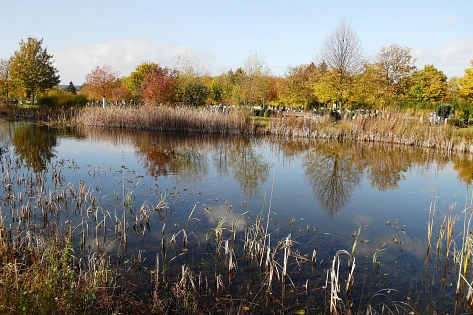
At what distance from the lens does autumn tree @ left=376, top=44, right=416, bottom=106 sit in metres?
30.5

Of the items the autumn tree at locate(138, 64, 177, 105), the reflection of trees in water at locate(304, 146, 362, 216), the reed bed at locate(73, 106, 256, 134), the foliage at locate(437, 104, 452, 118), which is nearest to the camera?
the reflection of trees in water at locate(304, 146, 362, 216)

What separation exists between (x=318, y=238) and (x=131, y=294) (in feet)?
10.7

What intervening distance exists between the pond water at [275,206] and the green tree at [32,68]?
2031cm

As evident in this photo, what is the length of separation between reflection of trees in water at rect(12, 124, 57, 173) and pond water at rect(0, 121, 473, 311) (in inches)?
2.4

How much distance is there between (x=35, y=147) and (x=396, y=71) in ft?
91.4

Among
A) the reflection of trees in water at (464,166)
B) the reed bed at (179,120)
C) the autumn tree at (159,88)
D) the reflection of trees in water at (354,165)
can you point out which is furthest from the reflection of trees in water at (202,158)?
the autumn tree at (159,88)

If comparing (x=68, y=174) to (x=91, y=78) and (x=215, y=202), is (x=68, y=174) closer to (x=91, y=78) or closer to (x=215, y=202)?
(x=215, y=202)

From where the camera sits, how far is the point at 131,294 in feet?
13.9

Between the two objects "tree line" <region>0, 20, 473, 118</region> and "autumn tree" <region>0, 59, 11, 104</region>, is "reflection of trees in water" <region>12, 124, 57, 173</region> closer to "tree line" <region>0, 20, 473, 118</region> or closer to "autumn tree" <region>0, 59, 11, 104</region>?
"tree line" <region>0, 20, 473, 118</region>

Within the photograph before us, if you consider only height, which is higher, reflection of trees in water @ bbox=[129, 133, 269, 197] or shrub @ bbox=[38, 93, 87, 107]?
shrub @ bbox=[38, 93, 87, 107]

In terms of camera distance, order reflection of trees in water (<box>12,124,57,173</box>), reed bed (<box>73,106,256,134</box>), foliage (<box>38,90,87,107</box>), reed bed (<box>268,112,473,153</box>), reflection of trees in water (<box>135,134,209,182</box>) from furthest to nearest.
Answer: foliage (<box>38,90,87,107</box>), reed bed (<box>73,106,256,134</box>), reed bed (<box>268,112,473,153</box>), reflection of trees in water (<box>12,124,57,173</box>), reflection of trees in water (<box>135,134,209,182</box>)

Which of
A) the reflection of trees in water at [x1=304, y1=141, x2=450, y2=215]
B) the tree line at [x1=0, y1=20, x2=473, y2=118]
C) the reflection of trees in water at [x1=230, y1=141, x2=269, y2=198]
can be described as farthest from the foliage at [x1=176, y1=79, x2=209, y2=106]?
the reflection of trees in water at [x1=230, y1=141, x2=269, y2=198]

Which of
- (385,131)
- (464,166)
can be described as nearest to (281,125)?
(385,131)

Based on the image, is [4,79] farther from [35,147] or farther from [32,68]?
[35,147]
